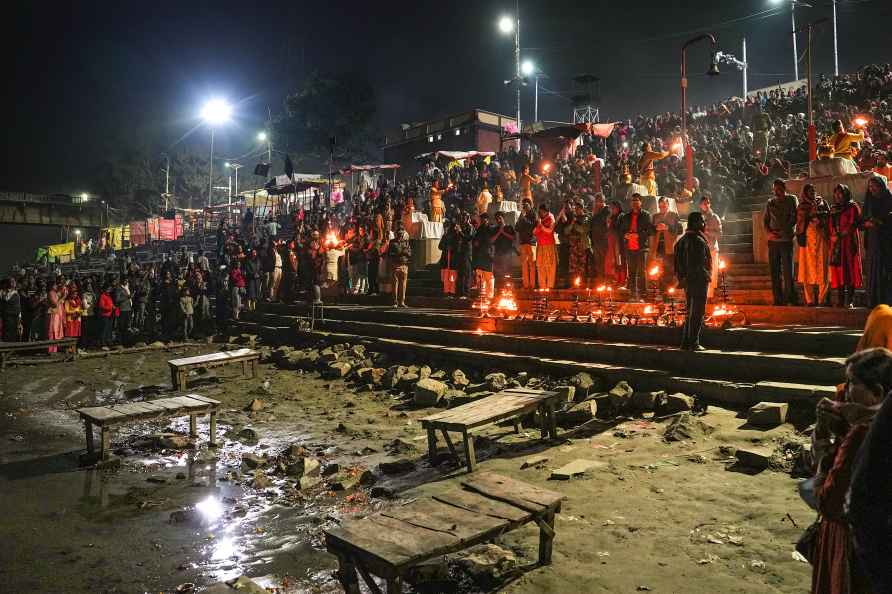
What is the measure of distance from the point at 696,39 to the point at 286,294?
13841 mm

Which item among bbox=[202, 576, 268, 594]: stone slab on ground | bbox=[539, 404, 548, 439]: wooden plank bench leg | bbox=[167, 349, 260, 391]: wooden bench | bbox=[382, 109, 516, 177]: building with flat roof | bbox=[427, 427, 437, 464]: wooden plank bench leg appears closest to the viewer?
bbox=[202, 576, 268, 594]: stone slab on ground

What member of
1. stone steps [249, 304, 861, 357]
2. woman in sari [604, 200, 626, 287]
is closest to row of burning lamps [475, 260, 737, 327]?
stone steps [249, 304, 861, 357]

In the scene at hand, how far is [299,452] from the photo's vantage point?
6699 millimetres

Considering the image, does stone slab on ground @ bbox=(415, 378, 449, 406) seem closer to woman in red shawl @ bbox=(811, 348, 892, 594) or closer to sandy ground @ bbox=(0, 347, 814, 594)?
sandy ground @ bbox=(0, 347, 814, 594)

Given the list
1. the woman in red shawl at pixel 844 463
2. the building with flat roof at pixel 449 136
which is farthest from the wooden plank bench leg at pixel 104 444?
the building with flat roof at pixel 449 136

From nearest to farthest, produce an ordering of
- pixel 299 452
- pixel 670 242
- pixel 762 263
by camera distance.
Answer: pixel 299 452
pixel 762 263
pixel 670 242

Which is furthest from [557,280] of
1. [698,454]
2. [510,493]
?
[510,493]

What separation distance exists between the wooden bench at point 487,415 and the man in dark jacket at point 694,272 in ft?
8.07

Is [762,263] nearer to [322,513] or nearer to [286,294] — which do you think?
[322,513]

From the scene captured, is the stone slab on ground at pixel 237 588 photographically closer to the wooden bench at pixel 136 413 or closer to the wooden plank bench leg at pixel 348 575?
the wooden plank bench leg at pixel 348 575

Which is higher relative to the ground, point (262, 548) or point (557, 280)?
point (557, 280)

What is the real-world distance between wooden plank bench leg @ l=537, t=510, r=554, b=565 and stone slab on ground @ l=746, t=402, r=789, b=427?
3648 millimetres

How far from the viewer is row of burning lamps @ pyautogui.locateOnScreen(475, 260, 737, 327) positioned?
30.6ft

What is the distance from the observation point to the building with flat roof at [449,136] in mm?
37938
